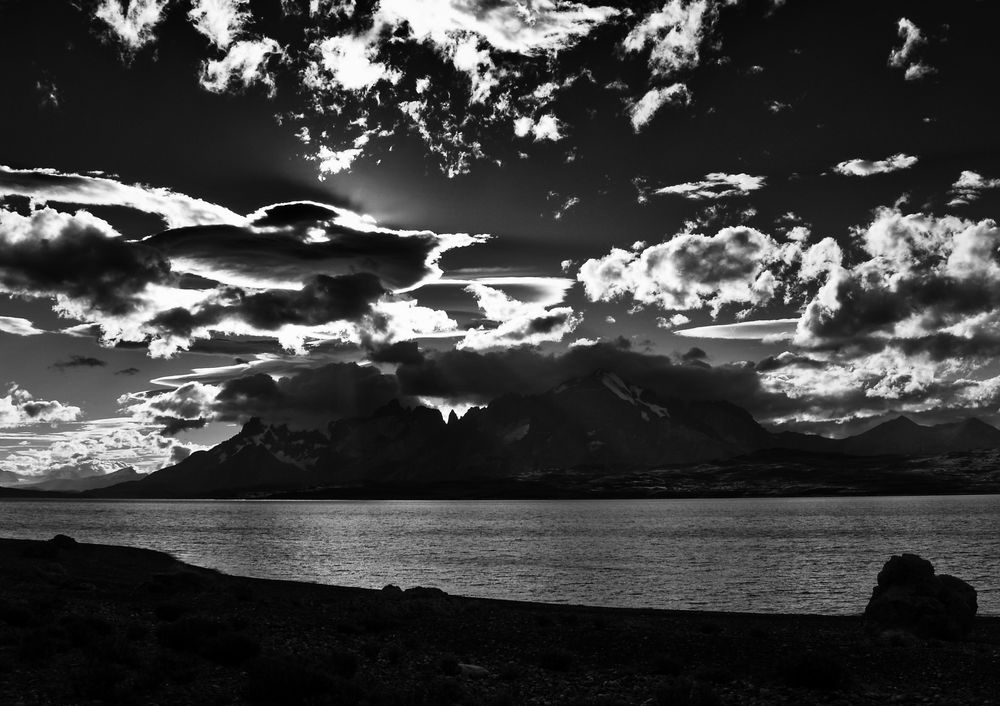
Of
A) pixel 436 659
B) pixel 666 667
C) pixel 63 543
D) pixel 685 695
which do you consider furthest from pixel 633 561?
pixel 685 695

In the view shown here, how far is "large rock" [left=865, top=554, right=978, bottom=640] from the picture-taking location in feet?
139

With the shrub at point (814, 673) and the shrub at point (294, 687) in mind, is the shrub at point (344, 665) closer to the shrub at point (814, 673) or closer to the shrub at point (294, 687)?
the shrub at point (294, 687)

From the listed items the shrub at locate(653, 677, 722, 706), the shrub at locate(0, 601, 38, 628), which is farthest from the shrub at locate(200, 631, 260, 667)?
the shrub at locate(653, 677, 722, 706)

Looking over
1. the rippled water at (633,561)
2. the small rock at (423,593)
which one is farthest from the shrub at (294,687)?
the rippled water at (633,561)

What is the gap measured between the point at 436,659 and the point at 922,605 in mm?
28774

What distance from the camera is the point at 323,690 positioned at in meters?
22.0

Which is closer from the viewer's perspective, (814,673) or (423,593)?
(814,673)

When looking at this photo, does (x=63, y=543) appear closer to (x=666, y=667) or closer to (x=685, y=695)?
(x=666, y=667)

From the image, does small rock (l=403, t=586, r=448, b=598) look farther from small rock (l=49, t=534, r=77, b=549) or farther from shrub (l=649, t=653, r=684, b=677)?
small rock (l=49, t=534, r=77, b=549)

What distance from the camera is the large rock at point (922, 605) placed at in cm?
4225

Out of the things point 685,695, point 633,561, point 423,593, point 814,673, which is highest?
point 685,695

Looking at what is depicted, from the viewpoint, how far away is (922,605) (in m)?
43.2

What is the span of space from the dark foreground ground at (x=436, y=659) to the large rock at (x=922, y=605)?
142 centimetres

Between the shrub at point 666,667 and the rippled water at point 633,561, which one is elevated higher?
the shrub at point 666,667
